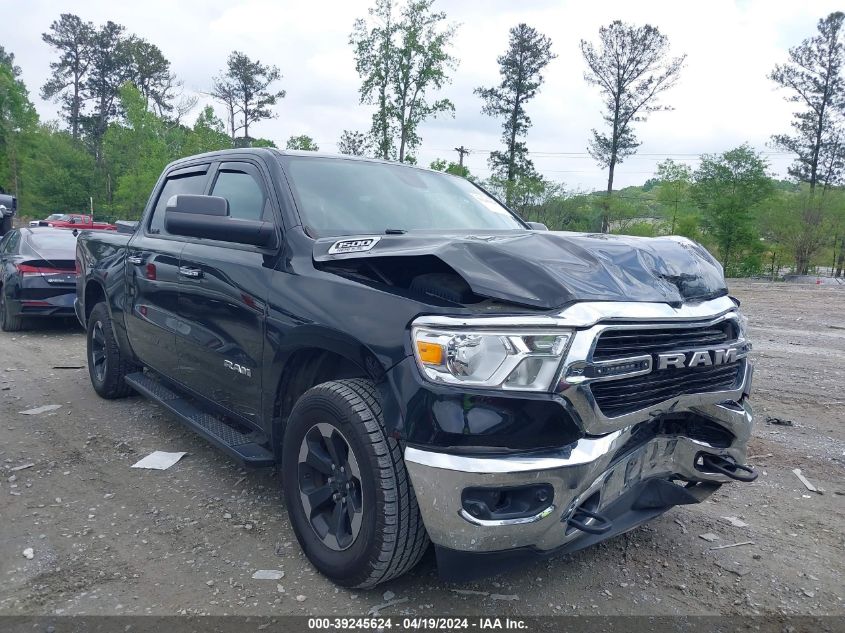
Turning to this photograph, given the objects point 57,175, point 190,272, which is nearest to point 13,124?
point 57,175

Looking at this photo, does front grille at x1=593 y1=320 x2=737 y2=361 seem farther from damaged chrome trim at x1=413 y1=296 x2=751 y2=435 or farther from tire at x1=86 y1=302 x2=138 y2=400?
tire at x1=86 y1=302 x2=138 y2=400

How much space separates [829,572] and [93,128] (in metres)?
67.5

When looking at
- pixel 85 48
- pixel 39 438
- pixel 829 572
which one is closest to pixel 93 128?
pixel 85 48

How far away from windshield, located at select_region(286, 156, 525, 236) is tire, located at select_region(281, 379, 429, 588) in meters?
0.96

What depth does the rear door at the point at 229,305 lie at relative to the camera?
3188 mm

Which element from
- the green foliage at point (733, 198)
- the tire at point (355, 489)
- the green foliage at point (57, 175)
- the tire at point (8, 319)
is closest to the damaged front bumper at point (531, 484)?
the tire at point (355, 489)

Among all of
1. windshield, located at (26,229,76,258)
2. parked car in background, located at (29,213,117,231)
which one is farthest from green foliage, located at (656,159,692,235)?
windshield, located at (26,229,76,258)

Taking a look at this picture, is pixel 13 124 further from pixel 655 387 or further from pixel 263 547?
pixel 655 387

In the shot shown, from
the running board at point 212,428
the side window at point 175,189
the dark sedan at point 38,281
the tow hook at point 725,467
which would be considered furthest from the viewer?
the dark sedan at point 38,281

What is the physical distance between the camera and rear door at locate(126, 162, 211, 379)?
4086mm

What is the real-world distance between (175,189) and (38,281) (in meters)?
5.20

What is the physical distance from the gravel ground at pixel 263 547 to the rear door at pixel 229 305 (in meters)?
0.62

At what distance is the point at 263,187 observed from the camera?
3.47 metres

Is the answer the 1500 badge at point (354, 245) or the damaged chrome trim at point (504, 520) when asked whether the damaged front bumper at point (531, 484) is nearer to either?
the damaged chrome trim at point (504, 520)
